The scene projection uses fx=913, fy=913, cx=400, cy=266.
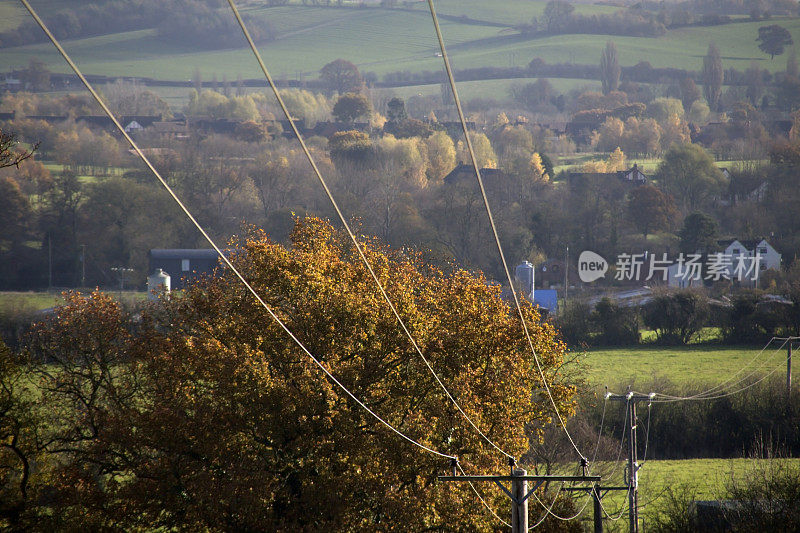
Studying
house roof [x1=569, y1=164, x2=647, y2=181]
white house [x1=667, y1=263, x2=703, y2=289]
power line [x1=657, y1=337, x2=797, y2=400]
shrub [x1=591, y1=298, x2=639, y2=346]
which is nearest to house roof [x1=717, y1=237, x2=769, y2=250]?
white house [x1=667, y1=263, x2=703, y2=289]

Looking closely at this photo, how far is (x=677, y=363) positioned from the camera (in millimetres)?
57438

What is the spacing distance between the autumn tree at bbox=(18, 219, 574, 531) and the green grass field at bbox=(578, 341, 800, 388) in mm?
25211

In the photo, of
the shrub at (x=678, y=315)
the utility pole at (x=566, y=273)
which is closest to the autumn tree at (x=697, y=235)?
the utility pole at (x=566, y=273)

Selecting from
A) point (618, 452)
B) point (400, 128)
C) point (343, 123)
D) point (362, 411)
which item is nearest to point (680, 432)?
point (618, 452)

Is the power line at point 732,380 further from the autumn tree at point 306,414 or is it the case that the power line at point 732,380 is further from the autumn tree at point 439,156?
the autumn tree at point 439,156

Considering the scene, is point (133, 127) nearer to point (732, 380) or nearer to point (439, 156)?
point (439, 156)

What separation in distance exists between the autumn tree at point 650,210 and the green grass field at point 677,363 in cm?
3935

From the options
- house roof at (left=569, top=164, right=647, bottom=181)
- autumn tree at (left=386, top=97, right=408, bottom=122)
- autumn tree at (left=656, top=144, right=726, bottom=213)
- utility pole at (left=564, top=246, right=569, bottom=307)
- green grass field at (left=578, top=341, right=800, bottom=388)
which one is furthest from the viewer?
autumn tree at (left=386, top=97, right=408, bottom=122)

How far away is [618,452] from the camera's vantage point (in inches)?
1533

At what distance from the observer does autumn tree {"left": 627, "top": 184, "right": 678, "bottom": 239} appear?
10312cm

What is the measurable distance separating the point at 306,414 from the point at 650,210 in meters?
88.3

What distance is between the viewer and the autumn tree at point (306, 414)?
20453 mm

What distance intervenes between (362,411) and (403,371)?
76.5 inches

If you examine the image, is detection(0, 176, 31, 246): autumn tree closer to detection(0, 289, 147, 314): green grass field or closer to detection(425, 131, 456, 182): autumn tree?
detection(0, 289, 147, 314): green grass field
